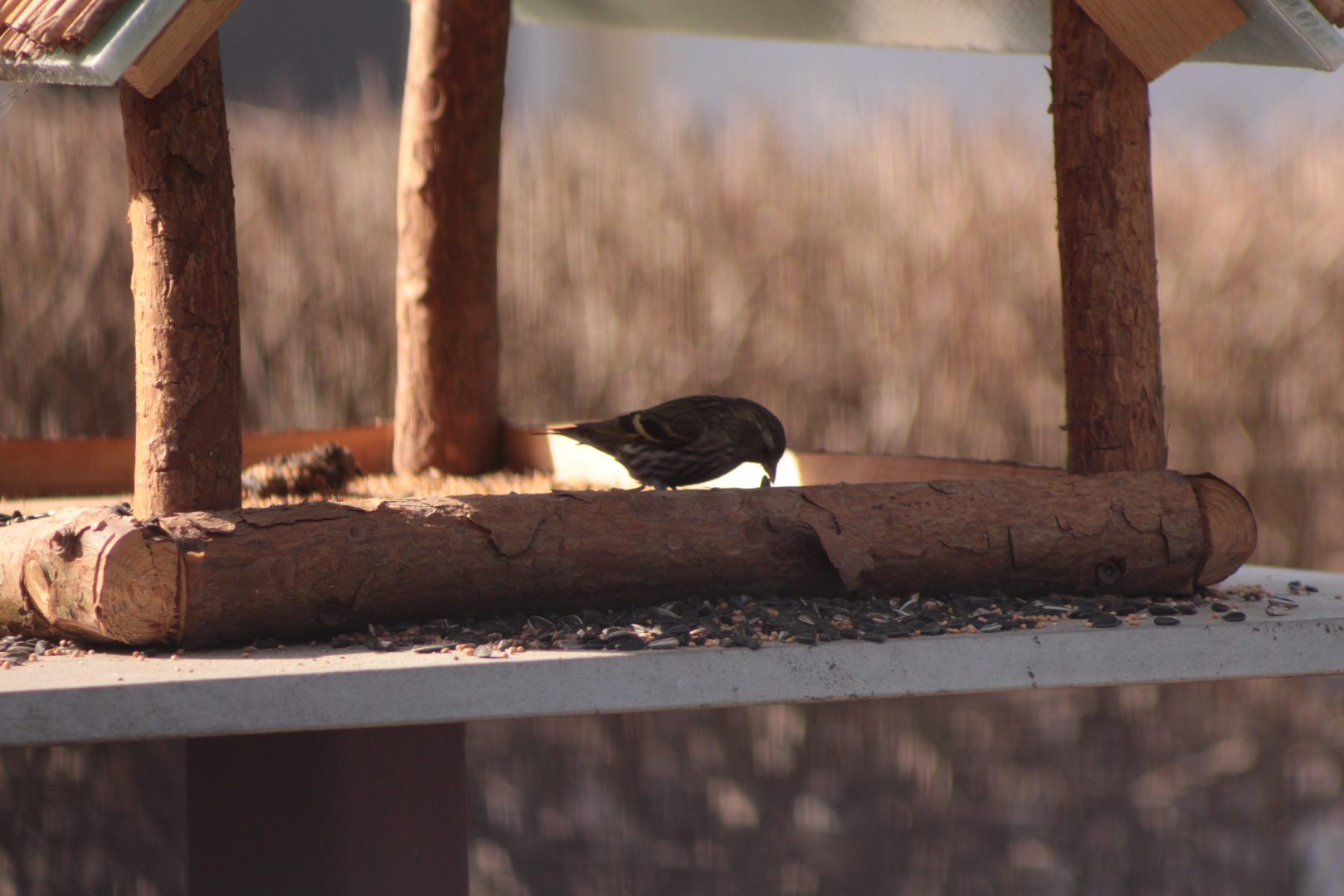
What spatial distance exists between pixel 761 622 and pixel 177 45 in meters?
1.03

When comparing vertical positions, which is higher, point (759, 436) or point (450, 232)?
point (450, 232)

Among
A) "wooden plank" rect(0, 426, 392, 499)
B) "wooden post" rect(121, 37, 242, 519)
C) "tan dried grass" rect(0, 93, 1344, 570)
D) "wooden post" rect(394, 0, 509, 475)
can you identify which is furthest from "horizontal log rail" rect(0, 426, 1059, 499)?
"tan dried grass" rect(0, 93, 1344, 570)

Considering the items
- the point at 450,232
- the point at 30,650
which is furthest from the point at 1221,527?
the point at 450,232

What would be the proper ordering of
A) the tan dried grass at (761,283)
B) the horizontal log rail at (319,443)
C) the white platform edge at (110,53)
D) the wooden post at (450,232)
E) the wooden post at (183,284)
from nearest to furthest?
the white platform edge at (110,53), the wooden post at (183,284), the horizontal log rail at (319,443), the wooden post at (450,232), the tan dried grass at (761,283)

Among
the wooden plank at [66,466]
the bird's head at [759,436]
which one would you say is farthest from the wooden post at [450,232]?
the bird's head at [759,436]

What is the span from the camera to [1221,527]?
1.72m

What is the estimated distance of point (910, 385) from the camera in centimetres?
412

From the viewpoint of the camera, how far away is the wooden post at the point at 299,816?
1.57 m

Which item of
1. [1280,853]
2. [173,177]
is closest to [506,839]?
[1280,853]

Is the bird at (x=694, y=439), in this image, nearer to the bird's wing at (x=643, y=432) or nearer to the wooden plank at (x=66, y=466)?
the bird's wing at (x=643, y=432)

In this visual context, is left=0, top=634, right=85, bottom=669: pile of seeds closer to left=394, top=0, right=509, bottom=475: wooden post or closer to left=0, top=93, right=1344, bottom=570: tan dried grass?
left=394, top=0, right=509, bottom=475: wooden post

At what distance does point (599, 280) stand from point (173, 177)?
3.04 meters

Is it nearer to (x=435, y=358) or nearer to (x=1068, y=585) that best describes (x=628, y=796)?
(x=435, y=358)

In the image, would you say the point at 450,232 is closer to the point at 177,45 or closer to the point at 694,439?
the point at 694,439
